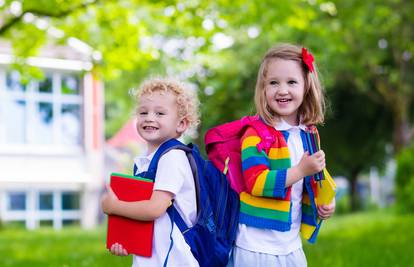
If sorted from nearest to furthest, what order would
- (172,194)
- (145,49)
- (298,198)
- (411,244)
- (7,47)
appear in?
(172,194) < (298,198) < (411,244) < (145,49) < (7,47)

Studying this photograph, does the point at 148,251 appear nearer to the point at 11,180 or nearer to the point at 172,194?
the point at 172,194

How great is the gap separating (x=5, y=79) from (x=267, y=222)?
2425 centimetres

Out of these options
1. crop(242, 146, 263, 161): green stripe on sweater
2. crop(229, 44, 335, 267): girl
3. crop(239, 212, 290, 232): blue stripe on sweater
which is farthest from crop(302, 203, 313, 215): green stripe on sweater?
crop(242, 146, 263, 161): green stripe on sweater

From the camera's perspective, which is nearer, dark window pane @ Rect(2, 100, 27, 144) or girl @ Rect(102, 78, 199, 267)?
girl @ Rect(102, 78, 199, 267)

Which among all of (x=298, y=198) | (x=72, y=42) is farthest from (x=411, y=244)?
(x=72, y=42)

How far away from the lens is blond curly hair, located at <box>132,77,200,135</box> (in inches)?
129

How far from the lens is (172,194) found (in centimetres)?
310

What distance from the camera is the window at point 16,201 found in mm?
26703

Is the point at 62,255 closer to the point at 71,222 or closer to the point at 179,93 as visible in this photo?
the point at 179,93

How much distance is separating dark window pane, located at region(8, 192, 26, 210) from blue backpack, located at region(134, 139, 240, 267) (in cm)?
2479

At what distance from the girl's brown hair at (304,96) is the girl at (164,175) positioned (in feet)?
1.10

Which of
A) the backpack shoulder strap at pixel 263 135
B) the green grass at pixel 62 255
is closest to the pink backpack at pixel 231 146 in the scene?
the backpack shoulder strap at pixel 263 135

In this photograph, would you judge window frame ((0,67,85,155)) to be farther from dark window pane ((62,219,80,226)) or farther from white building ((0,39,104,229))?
dark window pane ((62,219,80,226))

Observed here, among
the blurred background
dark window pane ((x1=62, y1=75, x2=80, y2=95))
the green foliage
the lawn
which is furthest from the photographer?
dark window pane ((x1=62, y1=75, x2=80, y2=95))
